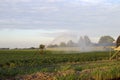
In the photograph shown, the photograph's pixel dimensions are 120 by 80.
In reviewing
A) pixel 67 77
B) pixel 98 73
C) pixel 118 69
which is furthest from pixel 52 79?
pixel 118 69

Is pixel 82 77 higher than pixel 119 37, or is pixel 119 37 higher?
pixel 119 37

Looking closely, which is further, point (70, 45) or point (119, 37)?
point (70, 45)

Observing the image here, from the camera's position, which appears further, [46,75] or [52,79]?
[46,75]

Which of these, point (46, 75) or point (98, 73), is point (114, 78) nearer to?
point (98, 73)

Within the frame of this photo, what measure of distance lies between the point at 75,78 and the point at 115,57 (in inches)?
1128

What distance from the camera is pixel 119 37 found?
159 feet

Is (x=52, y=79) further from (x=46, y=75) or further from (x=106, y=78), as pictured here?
(x=106, y=78)

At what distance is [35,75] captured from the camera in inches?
746

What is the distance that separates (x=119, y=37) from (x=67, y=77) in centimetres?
3258

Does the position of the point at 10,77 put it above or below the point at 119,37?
below

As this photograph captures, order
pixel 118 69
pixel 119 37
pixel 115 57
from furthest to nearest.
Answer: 1. pixel 119 37
2. pixel 115 57
3. pixel 118 69

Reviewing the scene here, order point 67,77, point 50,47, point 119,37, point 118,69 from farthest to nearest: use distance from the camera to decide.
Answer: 1. point 50,47
2. point 119,37
3. point 118,69
4. point 67,77

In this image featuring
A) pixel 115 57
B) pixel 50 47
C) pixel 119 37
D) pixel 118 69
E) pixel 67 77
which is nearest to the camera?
pixel 67 77

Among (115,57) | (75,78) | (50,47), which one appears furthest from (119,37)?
(50,47)
